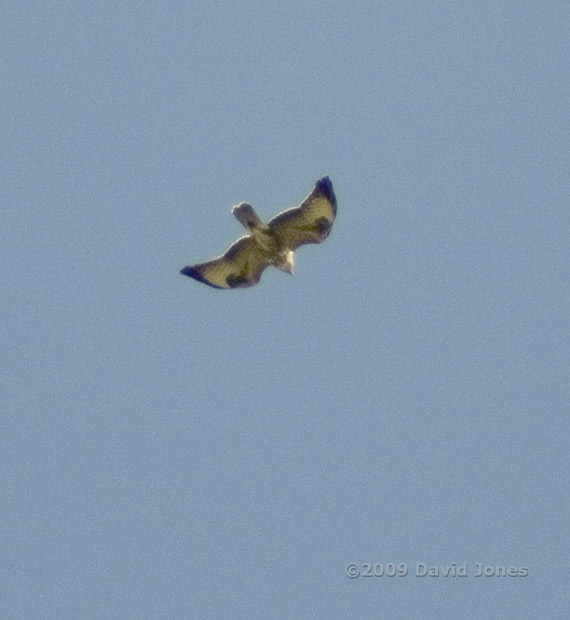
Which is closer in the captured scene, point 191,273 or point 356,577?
point 191,273

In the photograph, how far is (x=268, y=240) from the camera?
2197 cm

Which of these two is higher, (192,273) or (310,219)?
(310,219)

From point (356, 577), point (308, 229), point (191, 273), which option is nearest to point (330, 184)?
point (308, 229)

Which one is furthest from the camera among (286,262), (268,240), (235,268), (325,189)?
(235,268)

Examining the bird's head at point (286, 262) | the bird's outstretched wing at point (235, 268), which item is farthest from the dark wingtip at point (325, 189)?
the bird's outstretched wing at point (235, 268)

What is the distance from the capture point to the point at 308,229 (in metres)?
21.8

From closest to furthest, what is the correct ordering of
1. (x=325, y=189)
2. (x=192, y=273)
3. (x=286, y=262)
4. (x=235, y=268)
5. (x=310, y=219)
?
1. (x=325, y=189)
2. (x=310, y=219)
3. (x=286, y=262)
4. (x=192, y=273)
5. (x=235, y=268)

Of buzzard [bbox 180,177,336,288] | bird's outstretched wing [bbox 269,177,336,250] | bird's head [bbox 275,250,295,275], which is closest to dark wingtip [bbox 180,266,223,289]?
buzzard [bbox 180,177,336,288]

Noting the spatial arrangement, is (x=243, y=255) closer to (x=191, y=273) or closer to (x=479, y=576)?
(x=191, y=273)

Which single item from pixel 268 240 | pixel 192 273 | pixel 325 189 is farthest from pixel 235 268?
pixel 325 189

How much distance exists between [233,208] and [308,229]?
1.38 metres

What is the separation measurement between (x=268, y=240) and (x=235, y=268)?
94 centimetres

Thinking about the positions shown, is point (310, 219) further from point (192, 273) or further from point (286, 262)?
point (192, 273)

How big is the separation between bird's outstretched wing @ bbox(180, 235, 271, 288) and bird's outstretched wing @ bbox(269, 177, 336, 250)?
599 mm
